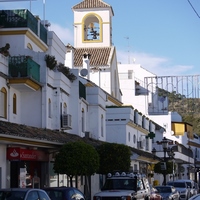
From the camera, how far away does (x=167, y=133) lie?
76625 millimetres

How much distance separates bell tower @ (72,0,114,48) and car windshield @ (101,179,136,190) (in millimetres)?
33867

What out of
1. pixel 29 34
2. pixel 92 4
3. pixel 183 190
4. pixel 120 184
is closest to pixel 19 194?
pixel 120 184

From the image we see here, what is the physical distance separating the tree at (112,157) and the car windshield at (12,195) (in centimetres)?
1600

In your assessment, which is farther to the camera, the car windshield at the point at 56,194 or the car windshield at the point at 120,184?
the car windshield at the point at 120,184

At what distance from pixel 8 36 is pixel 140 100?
46839 millimetres

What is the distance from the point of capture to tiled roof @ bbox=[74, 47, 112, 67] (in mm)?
60384

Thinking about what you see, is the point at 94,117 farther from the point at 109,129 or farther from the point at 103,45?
the point at 103,45

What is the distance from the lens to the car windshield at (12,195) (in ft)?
52.5

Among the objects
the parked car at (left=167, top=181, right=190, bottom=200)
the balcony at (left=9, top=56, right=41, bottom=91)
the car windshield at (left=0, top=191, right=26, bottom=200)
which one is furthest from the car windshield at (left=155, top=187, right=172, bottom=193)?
the car windshield at (left=0, top=191, right=26, bottom=200)

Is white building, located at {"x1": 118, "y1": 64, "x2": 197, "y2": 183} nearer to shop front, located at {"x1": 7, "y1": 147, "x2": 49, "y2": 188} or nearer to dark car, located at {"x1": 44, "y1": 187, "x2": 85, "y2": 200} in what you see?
shop front, located at {"x1": 7, "y1": 147, "x2": 49, "y2": 188}

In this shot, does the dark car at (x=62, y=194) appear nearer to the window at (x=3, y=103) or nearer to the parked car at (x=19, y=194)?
the parked car at (x=19, y=194)

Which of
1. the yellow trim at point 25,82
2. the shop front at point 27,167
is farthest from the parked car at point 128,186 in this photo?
the yellow trim at point 25,82

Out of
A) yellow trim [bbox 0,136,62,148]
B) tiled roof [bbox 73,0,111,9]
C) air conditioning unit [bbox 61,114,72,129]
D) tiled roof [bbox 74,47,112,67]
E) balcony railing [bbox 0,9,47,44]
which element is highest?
tiled roof [bbox 73,0,111,9]

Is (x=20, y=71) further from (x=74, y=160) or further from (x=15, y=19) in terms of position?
(x=74, y=160)
